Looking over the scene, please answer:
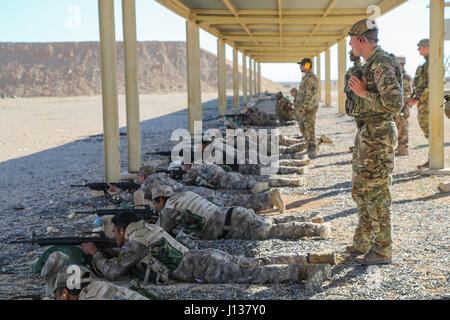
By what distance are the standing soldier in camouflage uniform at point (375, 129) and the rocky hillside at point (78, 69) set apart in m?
60.3

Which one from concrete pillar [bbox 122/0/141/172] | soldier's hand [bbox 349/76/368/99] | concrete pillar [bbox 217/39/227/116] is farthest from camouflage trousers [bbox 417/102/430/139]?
concrete pillar [bbox 217/39/227/116]

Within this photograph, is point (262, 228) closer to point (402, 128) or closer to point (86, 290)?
point (86, 290)

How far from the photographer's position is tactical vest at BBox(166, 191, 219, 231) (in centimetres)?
430

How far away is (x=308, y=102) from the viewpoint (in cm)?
918

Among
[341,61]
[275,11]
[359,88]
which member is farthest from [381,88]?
[341,61]

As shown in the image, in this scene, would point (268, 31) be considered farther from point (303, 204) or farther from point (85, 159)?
point (303, 204)

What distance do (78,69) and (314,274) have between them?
73.2m

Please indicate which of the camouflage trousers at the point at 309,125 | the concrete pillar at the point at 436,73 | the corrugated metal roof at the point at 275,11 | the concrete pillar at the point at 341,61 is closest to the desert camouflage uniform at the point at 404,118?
the concrete pillar at the point at 436,73

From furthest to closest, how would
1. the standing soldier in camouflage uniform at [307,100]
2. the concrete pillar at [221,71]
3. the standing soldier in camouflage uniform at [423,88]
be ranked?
the concrete pillar at [221,71] < the standing soldier in camouflage uniform at [307,100] < the standing soldier in camouflage uniform at [423,88]

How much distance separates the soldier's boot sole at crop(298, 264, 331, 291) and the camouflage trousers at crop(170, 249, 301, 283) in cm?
4

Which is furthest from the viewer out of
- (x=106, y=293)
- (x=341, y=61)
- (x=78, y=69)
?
(x=78, y=69)

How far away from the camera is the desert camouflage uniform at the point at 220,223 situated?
429 centimetres

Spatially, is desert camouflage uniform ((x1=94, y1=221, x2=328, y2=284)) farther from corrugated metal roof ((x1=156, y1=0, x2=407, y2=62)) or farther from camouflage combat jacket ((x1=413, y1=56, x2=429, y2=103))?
corrugated metal roof ((x1=156, y1=0, x2=407, y2=62))

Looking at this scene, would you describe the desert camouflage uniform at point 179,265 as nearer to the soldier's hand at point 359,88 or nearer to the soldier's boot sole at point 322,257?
the soldier's boot sole at point 322,257
